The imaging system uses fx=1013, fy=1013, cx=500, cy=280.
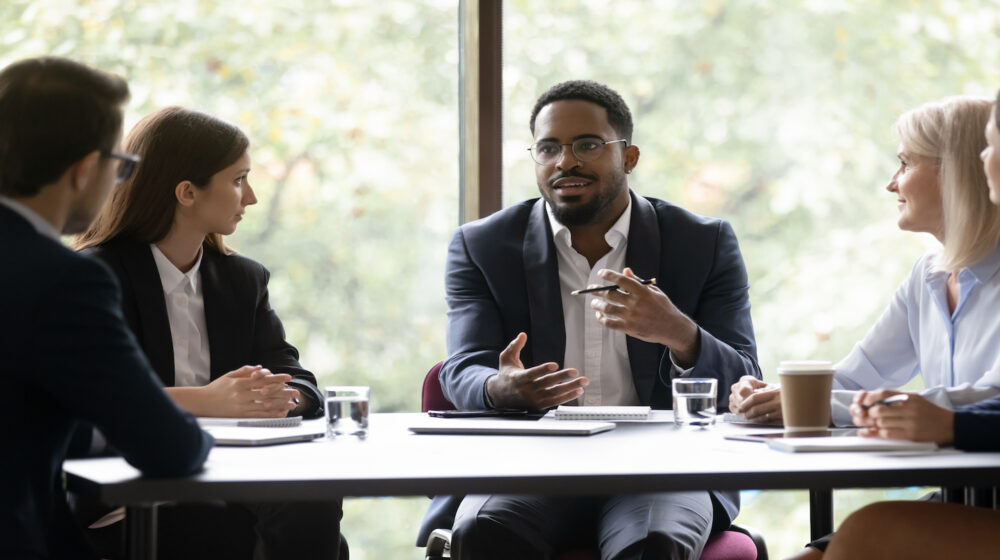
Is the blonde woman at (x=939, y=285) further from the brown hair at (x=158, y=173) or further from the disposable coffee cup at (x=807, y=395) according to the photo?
the brown hair at (x=158, y=173)

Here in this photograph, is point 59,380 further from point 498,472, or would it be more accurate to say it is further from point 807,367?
point 807,367

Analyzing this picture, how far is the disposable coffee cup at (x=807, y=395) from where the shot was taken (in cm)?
186

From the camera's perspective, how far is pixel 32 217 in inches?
57.6

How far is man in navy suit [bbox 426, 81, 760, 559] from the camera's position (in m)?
2.14

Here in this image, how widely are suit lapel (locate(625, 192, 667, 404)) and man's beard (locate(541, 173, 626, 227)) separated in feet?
0.27

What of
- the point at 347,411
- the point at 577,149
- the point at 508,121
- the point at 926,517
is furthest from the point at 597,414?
the point at 508,121

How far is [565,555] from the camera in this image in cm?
207

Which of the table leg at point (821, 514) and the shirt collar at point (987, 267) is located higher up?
the shirt collar at point (987, 267)

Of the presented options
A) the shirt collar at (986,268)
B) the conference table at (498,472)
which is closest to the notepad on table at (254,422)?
the conference table at (498,472)

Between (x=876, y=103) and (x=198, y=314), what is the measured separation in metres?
2.69

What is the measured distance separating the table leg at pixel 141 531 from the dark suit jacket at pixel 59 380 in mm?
94

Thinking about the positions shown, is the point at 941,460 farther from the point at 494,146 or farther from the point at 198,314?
the point at 494,146

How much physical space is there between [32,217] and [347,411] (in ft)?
2.08

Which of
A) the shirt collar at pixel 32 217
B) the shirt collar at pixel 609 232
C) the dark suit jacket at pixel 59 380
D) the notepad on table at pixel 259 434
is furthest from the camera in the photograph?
the shirt collar at pixel 609 232
